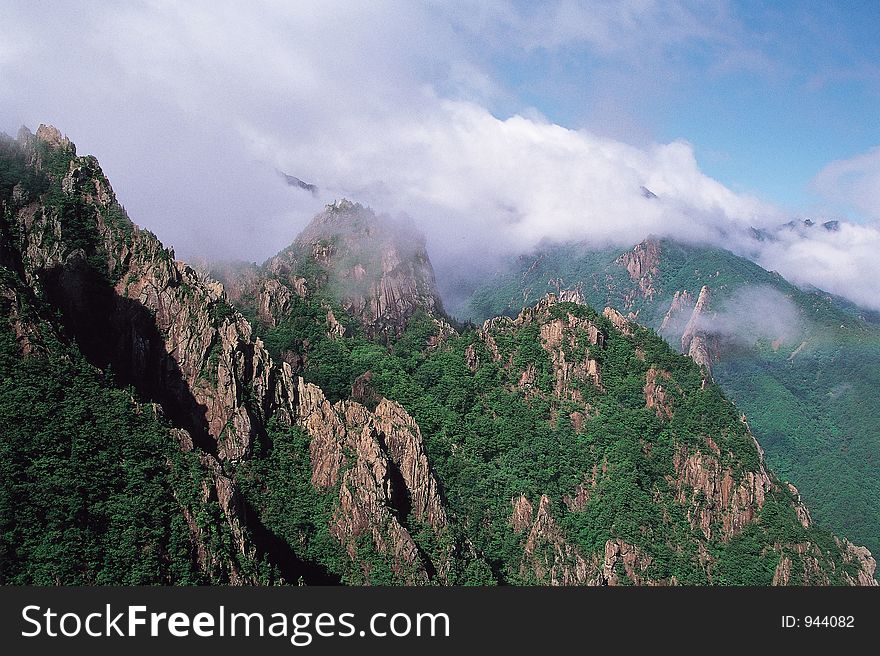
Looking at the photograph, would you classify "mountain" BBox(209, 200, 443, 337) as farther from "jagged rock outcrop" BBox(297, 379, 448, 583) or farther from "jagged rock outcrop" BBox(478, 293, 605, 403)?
"jagged rock outcrop" BBox(297, 379, 448, 583)

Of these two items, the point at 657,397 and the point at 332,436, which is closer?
the point at 332,436

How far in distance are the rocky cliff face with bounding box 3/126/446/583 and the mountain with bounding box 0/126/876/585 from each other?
0.17 metres

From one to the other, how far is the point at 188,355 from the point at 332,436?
40.1 ft

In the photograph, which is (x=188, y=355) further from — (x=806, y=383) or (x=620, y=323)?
(x=806, y=383)

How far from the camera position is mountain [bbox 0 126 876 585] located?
35812mm

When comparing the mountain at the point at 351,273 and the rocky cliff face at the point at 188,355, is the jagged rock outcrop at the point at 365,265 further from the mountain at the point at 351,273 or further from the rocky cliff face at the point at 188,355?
the rocky cliff face at the point at 188,355

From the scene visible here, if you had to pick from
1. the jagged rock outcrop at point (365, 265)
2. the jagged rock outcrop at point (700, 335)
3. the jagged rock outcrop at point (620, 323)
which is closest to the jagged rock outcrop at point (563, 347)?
the jagged rock outcrop at point (620, 323)

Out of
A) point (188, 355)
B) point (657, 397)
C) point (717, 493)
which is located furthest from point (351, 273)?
point (717, 493)

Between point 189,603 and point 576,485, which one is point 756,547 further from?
point 189,603

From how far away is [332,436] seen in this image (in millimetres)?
55000

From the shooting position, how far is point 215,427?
50875 millimetres

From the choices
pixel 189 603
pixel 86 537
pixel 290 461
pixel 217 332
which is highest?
pixel 217 332

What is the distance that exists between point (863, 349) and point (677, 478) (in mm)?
112194

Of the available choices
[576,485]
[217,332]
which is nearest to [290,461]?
[217,332]
